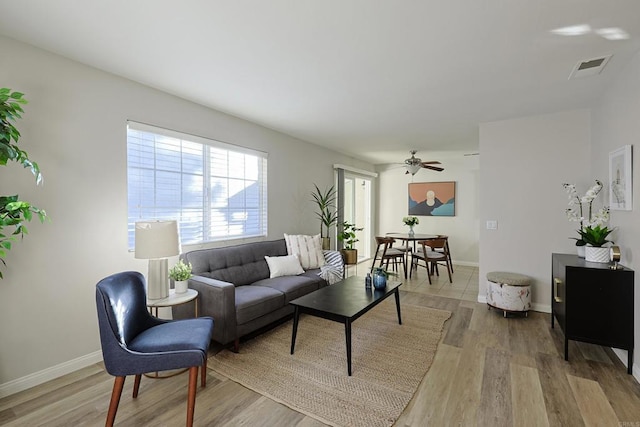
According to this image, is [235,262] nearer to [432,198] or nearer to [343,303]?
[343,303]

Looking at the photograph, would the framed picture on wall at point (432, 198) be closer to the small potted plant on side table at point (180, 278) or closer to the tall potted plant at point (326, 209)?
the tall potted plant at point (326, 209)

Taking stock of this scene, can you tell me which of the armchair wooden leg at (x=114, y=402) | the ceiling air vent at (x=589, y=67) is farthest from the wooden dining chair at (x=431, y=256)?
the armchair wooden leg at (x=114, y=402)

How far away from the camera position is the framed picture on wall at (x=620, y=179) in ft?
8.13

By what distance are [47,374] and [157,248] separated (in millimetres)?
1287

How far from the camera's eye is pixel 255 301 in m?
2.92

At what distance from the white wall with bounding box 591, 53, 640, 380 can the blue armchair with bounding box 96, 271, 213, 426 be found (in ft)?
10.6

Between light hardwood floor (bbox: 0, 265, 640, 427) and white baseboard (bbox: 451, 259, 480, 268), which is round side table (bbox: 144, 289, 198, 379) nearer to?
light hardwood floor (bbox: 0, 265, 640, 427)

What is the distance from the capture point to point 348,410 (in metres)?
1.98

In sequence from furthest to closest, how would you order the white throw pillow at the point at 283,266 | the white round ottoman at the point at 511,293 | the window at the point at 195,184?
the white throw pillow at the point at 283,266 → the white round ottoman at the point at 511,293 → the window at the point at 195,184

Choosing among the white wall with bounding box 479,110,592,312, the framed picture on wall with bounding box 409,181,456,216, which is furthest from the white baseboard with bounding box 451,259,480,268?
the white wall with bounding box 479,110,592,312

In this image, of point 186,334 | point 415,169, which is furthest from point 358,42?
point 415,169

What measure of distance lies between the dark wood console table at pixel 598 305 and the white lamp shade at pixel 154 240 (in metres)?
3.43

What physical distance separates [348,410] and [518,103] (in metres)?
3.59

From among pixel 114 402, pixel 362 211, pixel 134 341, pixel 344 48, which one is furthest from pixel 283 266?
pixel 362 211
